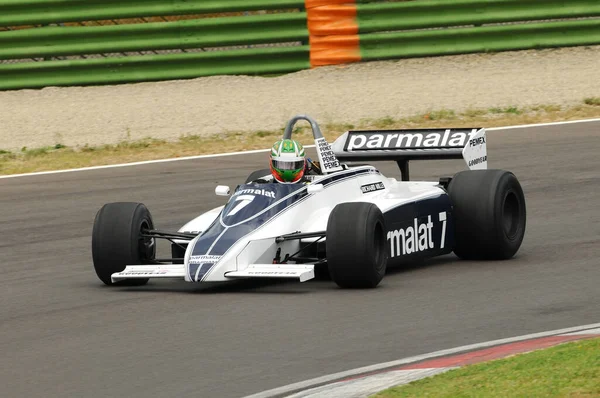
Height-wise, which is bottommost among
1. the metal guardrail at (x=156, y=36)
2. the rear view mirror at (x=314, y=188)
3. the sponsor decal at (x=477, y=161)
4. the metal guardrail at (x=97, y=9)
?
the sponsor decal at (x=477, y=161)

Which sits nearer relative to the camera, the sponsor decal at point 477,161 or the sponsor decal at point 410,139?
the sponsor decal at point 477,161

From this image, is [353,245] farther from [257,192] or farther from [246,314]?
[257,192]

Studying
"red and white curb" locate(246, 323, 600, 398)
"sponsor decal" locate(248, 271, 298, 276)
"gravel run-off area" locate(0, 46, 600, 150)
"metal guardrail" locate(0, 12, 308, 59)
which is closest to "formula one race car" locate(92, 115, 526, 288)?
"sponsor decal" locate(248, 271, 298, 276)

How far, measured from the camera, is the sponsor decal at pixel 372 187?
438 inches

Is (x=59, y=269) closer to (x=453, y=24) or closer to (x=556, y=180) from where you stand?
(x=556, y=180)

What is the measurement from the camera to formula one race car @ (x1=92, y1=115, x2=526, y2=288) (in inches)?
387

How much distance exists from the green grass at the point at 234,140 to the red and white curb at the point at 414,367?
10.7 metres

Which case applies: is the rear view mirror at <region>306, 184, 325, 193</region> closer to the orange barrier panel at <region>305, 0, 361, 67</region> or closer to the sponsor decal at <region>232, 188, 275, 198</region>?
the sponsor decal at <region>232, 188, 275, 198</region>

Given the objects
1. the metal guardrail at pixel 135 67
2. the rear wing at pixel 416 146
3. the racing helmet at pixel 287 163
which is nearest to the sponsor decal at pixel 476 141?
the rear wing at pixel 416 146

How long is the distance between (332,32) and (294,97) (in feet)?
4.10

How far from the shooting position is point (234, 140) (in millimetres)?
19172

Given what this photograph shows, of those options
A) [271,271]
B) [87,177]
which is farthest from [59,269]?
[87,177]

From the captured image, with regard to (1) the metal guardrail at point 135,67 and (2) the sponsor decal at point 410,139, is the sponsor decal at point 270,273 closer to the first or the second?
(2) the sponsor decal at point 410,139

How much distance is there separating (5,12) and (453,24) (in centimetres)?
704
